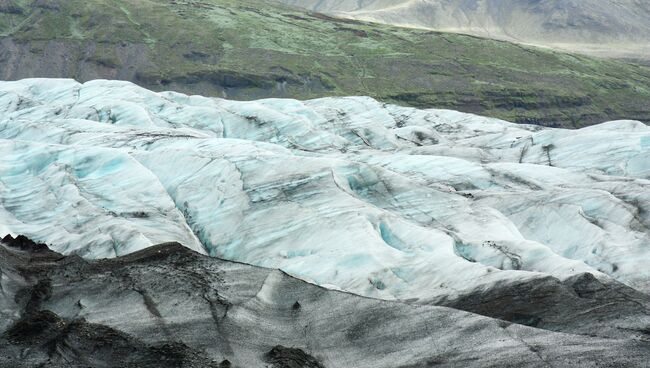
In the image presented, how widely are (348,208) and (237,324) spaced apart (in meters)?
15.0

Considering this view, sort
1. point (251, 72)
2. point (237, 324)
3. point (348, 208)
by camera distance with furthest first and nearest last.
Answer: point (251, 72), point (348, 208), point (237, 324)

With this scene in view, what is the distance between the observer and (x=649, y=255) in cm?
3588

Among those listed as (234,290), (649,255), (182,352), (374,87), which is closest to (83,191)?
(234,290)

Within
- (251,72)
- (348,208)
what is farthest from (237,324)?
(251,72)

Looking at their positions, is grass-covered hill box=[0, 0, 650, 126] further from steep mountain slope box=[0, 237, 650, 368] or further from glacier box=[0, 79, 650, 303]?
steep mountain slope box=[0, 237, 650, 368]

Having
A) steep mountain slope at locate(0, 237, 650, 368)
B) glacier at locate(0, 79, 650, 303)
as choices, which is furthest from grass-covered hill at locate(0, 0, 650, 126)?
steep mountain slope at locate(0, 237, 650, 368)

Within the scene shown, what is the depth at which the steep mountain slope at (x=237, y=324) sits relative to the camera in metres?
20.5

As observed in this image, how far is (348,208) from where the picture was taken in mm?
37531

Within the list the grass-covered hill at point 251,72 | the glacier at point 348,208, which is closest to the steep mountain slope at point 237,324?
the glacier at point 348,208

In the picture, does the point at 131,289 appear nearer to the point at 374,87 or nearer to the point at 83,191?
the point at 83,191

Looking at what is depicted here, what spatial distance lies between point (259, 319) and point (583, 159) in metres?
37.5

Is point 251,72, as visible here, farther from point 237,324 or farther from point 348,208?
point 237,324

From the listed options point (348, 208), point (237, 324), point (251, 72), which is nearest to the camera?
point (237, 324)

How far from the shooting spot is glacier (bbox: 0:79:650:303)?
33031 mm
